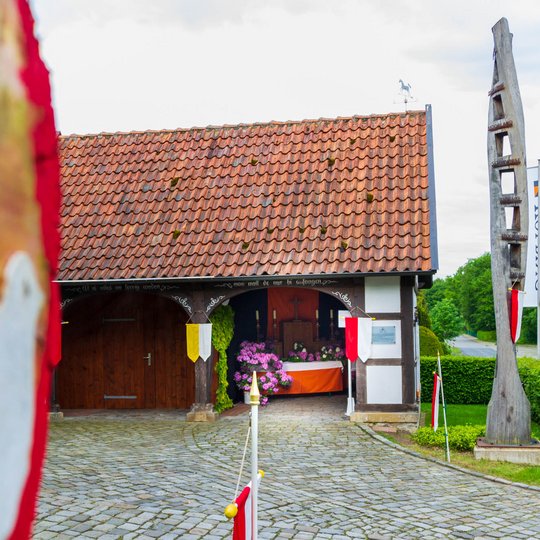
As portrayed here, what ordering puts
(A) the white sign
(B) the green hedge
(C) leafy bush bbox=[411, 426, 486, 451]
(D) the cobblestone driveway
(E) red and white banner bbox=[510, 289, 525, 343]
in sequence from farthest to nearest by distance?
(A) the white sign
(B) the green hedge
(C) leafy bush bbox=[411, 426, 486, 451]
(E) red and white banner bbox=[510, 289, 525, 343]
(D) the cobblestone driveway

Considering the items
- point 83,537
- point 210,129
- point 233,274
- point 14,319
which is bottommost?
point 83,537

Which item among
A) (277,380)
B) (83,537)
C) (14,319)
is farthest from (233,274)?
(14,319)

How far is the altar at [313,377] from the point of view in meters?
15.7

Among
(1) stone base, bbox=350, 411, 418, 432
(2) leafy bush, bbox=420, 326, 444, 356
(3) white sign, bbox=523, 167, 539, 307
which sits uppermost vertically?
(3) white sign, bbox=523, 167, 539, 307

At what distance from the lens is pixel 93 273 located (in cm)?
1327

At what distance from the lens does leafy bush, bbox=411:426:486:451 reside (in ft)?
33.5

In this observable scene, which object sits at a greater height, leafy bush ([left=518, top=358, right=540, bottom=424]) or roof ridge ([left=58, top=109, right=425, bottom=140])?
roof ridge ([left=58, top=109, right=425, bottom=140])

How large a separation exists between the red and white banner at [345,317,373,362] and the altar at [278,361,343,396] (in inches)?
135

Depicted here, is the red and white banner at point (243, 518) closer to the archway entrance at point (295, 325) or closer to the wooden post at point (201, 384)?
the wooden post at point (201, 384)

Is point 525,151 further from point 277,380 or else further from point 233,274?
point 277,380

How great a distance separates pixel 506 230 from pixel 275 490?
473 centimetres

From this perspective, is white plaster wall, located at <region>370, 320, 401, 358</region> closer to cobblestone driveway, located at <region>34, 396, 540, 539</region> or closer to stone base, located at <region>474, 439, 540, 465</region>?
cobblestone driveway, located at <region>34, 396, 540, 539</region>

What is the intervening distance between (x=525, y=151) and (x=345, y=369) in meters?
7.71

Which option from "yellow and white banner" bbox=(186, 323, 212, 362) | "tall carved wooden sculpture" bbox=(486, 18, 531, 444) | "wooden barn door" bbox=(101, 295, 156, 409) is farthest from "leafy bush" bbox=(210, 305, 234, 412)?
"tall carved wooden sculpture" bbox=(486, 18, 531, 444)
